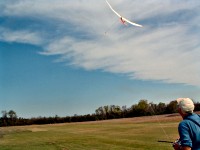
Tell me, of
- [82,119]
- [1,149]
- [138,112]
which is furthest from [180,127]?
[82,119]

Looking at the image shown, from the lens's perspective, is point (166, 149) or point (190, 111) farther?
point (166, 149)

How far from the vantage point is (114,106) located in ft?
493

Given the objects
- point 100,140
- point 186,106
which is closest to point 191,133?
point 186,106

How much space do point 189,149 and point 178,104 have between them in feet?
2.59

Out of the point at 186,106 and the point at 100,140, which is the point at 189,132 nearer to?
the point at 186,106

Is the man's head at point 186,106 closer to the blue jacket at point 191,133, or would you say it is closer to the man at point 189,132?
the man at point 189,132

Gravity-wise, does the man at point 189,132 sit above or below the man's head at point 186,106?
below

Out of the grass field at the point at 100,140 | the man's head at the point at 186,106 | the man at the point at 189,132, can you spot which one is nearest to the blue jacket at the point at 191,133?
the man at the point at 189,132

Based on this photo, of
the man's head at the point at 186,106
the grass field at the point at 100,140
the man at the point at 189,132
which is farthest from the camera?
the grass field at the point at 100,140

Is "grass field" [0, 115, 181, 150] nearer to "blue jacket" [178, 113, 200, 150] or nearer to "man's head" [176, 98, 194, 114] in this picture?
"man's head" [176, 98, 194, 114]

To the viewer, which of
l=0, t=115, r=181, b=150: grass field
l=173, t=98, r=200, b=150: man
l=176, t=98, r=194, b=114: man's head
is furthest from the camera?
l=0, t=115, r=181, b=150: grass field

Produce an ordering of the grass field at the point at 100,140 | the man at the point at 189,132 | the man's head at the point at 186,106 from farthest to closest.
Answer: the grass field at the point at 100,140, the man's head at the point at 186,106, the man at the point at 189,132

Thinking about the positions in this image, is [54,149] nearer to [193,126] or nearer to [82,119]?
[193,126]

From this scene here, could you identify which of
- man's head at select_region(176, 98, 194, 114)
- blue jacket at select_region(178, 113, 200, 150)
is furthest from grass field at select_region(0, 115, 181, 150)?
blue jacket at select_region(178, 113, 200, 150)
